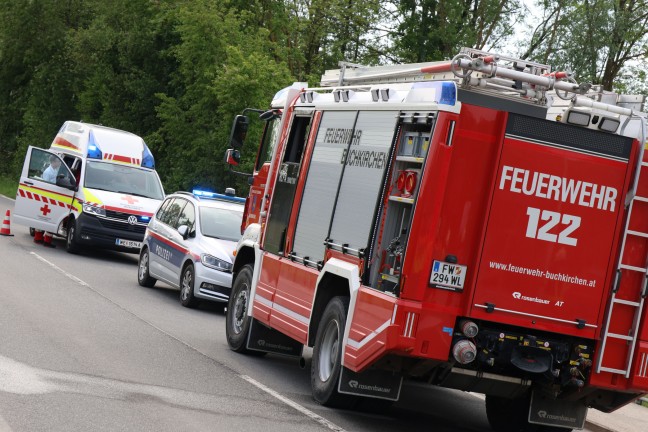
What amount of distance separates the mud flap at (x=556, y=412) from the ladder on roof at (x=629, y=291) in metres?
0.72

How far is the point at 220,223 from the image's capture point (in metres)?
18.7

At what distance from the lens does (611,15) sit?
29.6m

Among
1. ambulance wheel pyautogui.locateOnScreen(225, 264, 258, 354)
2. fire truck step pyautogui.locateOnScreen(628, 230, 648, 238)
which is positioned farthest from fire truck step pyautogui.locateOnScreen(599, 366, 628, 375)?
ambulance wheel pyautogui.locateOnScreen(225, 264, 258, 354)

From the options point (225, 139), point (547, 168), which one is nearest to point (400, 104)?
point (547, 168)

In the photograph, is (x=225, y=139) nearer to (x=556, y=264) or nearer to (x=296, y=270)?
(x=296, y=270)

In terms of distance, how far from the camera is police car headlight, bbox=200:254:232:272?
17.4 m

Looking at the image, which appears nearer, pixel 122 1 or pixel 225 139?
pixel 225 139

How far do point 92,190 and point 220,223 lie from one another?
21.2ft

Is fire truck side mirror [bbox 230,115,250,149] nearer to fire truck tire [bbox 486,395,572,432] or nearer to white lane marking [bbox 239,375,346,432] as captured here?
white lane marking [bbox 239,375,346,432]

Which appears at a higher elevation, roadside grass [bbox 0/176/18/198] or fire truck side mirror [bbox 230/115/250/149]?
fire truck side mirror [bbox 230/115/250/149]

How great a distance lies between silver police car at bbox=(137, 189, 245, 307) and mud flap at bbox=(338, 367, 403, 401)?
7536 mm

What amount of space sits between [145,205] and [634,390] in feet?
53.1

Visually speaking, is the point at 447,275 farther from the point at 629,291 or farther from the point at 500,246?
the point at 629,291

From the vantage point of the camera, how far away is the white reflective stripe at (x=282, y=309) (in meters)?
11.2
